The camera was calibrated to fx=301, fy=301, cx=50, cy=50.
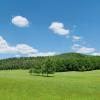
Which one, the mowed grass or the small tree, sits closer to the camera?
the mowed grass

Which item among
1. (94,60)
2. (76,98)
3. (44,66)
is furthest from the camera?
(94,60)

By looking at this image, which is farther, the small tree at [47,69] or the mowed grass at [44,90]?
the small tree at [47,69]

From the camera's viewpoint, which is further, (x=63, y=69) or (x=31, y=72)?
(x=63, y=69)

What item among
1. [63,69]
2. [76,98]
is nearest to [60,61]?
[63,69]

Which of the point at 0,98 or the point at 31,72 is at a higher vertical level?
the point at 31,72

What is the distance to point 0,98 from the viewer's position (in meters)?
26.5

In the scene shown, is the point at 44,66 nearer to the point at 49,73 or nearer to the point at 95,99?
the point at 49,73

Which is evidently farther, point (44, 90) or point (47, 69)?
point (47, 69)

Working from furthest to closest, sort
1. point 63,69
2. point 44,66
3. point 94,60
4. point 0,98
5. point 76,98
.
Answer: point 94,60
point 63,69
point 44,66
point 76,98
point 0,98

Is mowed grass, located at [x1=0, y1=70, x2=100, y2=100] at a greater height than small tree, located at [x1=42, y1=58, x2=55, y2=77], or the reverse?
small tree, located at [x1=42, y1=58, x2=55, y2=77]

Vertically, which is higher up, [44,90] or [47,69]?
[47,69]

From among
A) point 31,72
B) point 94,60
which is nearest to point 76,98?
point 31,72

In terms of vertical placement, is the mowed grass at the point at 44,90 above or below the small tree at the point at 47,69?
Result: below

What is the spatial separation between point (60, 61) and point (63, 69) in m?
4.80
